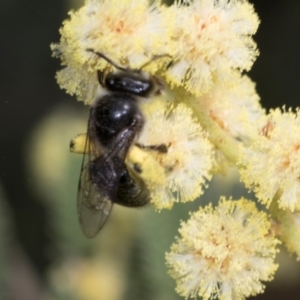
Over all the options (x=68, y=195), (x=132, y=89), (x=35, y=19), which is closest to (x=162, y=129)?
(x=132, y=89)

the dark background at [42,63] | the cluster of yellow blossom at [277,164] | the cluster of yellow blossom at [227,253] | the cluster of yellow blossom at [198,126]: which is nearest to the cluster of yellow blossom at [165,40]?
the cluster of yellow blossom at [198,126]

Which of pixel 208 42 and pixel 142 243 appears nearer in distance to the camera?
pixel 208 42

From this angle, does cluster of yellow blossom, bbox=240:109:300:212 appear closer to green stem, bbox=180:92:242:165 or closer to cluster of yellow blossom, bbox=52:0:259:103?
green stem, bbox=180:92:242:165

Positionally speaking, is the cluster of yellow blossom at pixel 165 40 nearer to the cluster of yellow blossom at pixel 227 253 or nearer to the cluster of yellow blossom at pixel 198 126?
the cluster of yellow blossom at pixel 198 126

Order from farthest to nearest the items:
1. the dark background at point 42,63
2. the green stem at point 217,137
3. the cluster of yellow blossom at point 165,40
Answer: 1. the dark background at point 42,63
2. the green stem at point 217,137
3. the cluster of yellow blossom at point 165,40

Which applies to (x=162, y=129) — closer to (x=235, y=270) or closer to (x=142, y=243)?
(x=235, y=270)

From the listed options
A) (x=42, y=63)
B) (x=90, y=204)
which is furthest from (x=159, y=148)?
(x=42, y=63)
